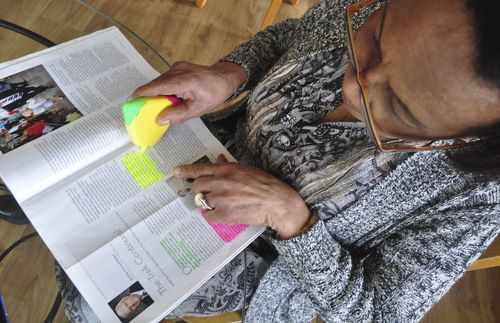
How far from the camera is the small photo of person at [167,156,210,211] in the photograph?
652mm

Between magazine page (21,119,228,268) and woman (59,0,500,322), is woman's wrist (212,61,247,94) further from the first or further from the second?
magazine page (21,119,228,268)

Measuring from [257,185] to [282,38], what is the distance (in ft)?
1.45

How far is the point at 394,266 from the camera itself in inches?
24.6

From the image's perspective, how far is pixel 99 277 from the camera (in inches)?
22.1

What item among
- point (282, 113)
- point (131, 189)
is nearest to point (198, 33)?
point (282, 113)

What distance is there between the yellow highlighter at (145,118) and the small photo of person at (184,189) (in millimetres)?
84

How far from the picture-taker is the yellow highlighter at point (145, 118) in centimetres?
63

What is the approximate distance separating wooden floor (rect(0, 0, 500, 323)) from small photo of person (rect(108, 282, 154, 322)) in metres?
0.24

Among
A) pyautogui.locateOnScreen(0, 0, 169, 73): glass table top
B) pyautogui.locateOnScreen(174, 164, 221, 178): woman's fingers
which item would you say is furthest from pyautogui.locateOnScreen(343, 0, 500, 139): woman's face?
pyautogui.locateOnScreen(0, 0, 169, 73): glass table top

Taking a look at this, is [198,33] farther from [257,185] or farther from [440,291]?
[440,291]

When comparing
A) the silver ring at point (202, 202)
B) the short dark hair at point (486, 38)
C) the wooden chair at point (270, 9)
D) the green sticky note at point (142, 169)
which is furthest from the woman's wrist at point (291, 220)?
the wooden chair at point (270, 9)

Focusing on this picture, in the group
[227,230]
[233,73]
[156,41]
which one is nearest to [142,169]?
[227,230]

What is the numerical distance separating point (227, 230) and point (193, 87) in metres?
0.29

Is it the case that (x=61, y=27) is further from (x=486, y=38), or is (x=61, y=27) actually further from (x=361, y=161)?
(x=486, y=38)
